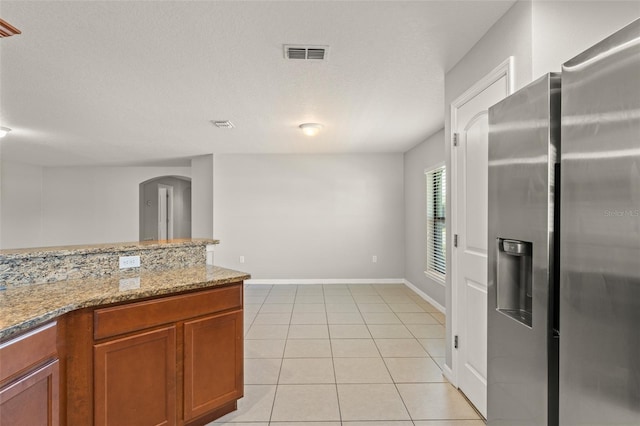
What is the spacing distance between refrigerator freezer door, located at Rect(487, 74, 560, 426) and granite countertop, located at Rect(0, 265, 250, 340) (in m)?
1.52

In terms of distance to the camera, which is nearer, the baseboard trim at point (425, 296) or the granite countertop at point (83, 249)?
the granite countertop at point (83, 249)

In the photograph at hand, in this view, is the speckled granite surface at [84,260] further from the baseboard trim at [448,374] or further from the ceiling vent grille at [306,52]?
the baseboard trim at [448,374]

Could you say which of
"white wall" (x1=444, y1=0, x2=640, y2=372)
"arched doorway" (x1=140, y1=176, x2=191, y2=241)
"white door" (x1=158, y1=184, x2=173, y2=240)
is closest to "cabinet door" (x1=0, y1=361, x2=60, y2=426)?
"white wall" (x1=444, y1=0, x2=640, y2=372)

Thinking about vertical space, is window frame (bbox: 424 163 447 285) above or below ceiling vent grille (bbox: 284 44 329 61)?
below

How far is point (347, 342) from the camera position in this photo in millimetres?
3430

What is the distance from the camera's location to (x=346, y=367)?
2.87 meters

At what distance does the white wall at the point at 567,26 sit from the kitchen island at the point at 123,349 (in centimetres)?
216

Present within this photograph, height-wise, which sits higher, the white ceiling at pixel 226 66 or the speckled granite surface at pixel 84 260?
the white ceiling at pixel 226 66

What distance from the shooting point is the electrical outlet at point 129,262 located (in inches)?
86.8

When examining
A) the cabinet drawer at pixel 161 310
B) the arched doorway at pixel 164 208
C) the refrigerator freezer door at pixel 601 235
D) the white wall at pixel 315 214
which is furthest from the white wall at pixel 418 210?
the arched doorway at pixel 164 208

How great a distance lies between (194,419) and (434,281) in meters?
3.77

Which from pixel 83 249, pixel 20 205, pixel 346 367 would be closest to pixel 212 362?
pixel 83 249

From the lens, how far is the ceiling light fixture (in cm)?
425

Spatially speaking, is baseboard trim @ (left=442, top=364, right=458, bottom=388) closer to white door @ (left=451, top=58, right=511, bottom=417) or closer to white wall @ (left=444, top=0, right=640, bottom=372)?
white door @ (left=451, top=58, right=511, bottom=417)
